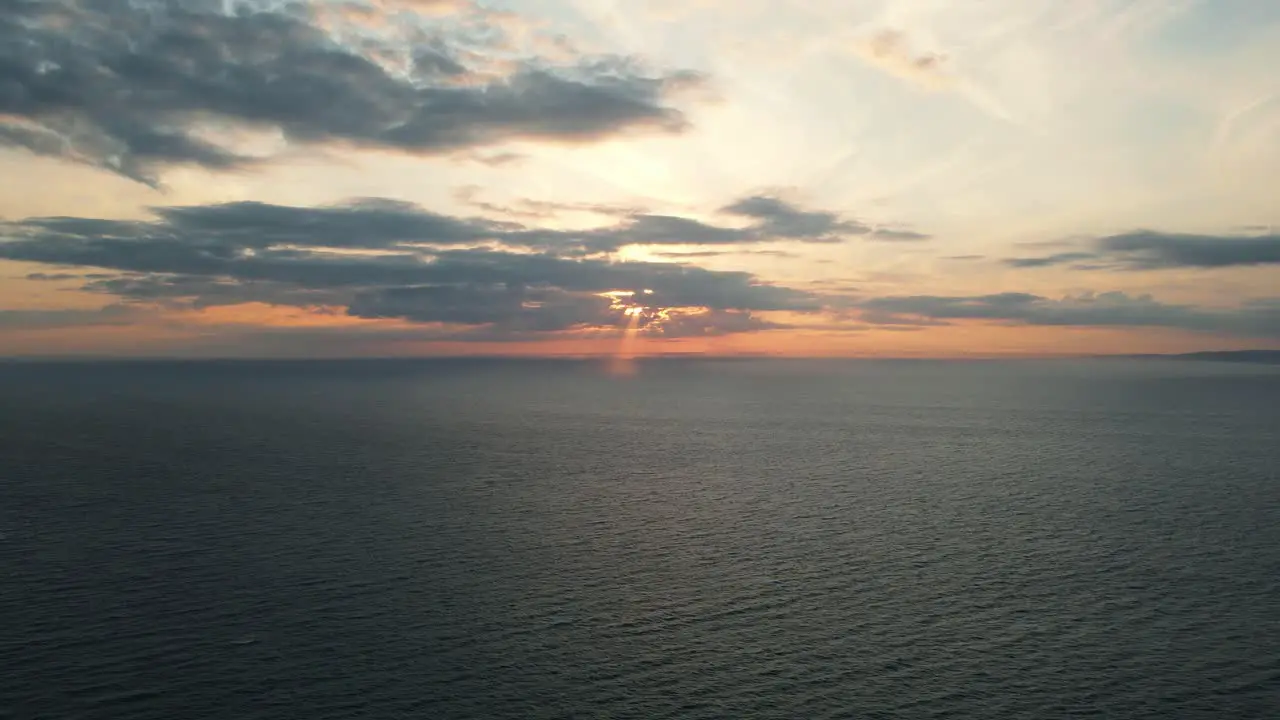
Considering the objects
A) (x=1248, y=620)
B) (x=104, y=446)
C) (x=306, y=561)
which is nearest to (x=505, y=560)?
(x=306, y=561)

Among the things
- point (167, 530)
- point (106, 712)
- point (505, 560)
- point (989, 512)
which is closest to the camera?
point (106, 712)

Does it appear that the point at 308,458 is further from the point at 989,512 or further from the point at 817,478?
the point at 989,512

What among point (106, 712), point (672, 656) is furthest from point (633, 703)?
point (106, 712)

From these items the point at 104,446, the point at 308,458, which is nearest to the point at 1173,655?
the point at 308,458

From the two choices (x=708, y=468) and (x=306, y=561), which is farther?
(x=708, y=468)

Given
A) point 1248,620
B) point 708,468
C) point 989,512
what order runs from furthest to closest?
point 708,468 → point 989,512 → point 1248,620

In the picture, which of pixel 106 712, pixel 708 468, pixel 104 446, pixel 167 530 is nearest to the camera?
pixel 106 712

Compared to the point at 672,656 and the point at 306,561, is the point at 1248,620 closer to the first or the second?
the point at 672,656

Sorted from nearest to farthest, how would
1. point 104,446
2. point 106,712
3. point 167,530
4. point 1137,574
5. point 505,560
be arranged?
point 106,712 < point 1137,574 < point 505,560 < point 167,530 < point 104,446

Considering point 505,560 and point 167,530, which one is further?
point 167,530
